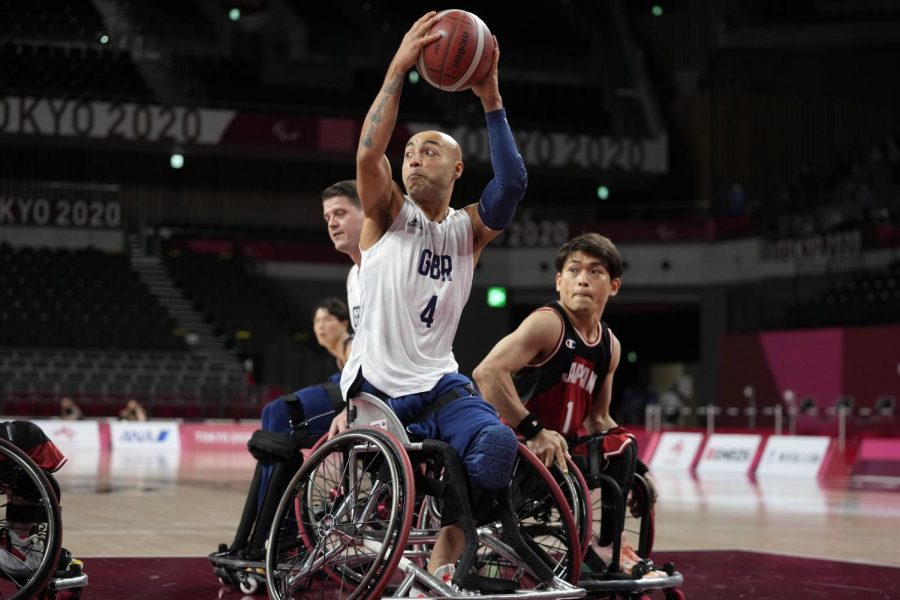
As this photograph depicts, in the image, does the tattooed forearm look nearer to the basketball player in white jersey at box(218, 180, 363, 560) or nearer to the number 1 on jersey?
the number 1 on jersey

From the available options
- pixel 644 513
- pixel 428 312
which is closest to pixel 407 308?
pixel 428 312

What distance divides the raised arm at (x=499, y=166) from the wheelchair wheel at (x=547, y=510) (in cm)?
91

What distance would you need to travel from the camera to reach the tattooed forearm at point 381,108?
4.77 m

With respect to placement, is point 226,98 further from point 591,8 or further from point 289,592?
point 289,592

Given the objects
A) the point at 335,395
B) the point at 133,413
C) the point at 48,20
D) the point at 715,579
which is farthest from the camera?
the point at 48,20

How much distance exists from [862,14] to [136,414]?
19860 mm

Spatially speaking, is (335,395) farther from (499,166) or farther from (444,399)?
(499,166)

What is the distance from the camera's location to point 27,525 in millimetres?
5012

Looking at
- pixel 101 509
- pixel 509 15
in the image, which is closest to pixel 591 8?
pixel 509 15

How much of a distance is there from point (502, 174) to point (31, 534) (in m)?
2.28

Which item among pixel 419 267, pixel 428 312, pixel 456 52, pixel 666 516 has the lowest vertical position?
pixel 666 516

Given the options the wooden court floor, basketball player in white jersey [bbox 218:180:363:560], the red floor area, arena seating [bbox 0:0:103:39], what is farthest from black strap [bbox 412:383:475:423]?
arena seating [bbox 0:0:103:39]

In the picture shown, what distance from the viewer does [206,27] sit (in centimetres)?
3253

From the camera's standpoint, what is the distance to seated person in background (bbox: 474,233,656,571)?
5.64 meters
